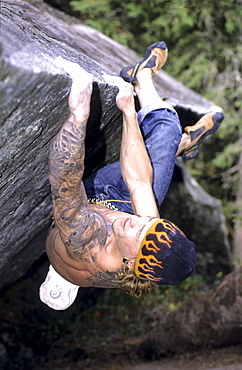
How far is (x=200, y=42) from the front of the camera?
627 centimetres

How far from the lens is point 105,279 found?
7.68 ft

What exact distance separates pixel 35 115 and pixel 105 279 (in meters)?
1.20

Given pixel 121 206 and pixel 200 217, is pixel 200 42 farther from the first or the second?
pixel 121 206

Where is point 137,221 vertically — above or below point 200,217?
above

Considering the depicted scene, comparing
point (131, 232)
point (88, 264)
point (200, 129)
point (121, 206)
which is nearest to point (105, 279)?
point (88, 264)

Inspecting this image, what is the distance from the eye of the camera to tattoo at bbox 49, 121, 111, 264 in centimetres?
178

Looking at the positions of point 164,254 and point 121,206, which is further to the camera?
point 121,206

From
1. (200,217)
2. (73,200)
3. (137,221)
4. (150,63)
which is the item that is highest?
(150,63)

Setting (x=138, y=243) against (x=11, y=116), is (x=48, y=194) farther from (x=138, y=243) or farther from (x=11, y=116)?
(x=11, y=116)

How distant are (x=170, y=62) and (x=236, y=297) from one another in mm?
4186

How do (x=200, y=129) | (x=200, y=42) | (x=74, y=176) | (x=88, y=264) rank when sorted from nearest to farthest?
(x=74, y=176), (x=88, y=264), (x=200, y=129), (x=200, y=42)

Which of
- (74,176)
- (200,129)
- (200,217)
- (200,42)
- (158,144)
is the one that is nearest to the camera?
(74,176)

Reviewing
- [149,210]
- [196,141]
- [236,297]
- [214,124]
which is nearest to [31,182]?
[149,210]

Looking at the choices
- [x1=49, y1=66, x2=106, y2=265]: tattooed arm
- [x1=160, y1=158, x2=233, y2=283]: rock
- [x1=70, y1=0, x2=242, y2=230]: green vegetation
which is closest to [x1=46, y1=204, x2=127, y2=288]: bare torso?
[x1=49, y1=66, x2=106, y2=265]: tattooed arm
